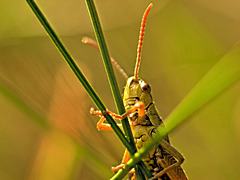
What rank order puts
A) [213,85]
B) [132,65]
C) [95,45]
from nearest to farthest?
1. [213,85]
2. [95,45]
3. [132,65]

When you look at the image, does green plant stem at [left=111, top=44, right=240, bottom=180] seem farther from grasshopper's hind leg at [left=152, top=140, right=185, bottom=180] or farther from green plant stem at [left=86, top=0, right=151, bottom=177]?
grasshopper's hind leg at [left=152, top=140, right=185, bottom=180]

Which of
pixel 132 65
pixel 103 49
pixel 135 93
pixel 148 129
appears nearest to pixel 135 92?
pixel 135 93

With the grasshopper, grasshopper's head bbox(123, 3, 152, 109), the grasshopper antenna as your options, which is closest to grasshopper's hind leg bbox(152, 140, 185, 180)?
the grasshopper

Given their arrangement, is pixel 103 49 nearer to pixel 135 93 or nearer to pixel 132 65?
pixel 135 93

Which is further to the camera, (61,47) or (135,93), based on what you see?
(135,93)

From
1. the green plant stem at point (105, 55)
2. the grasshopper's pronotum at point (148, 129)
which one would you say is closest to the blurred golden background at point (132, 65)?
the grasshopper's pronotum at point (148, 129)

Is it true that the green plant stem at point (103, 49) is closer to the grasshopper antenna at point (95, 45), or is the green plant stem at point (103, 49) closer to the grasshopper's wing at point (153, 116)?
the grasshopper antenna at point (95, 45)

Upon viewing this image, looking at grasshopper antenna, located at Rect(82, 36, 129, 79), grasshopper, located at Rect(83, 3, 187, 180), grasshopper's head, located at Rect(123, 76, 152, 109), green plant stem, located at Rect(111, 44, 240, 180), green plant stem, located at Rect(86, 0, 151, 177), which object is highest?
grasshopper antenna, located at Rect(82, 36, 129, 79)
